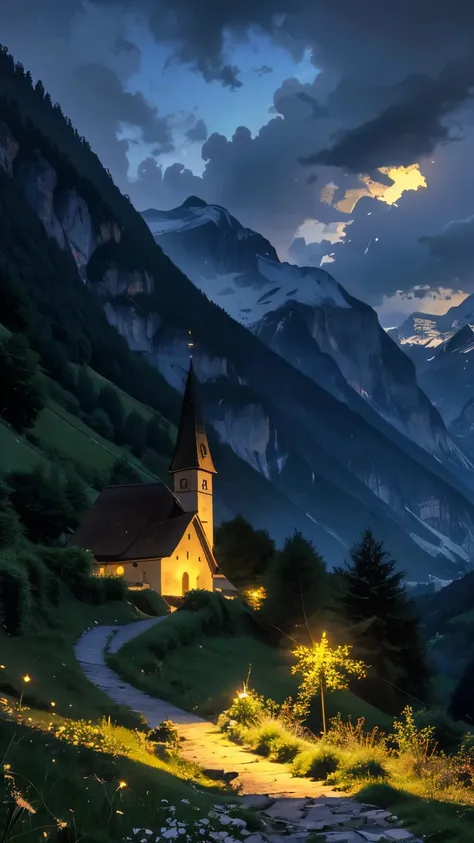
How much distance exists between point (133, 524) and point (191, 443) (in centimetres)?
1878

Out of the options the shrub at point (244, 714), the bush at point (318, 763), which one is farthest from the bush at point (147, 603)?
the bush at point (318, 763)

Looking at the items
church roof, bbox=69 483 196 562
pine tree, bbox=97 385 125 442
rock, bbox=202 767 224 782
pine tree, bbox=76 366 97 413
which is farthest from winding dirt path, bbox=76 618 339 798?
pine tree, bbox=97 385 125 442

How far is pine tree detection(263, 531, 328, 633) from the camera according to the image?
180 feet

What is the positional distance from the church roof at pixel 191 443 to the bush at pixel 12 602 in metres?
63.5

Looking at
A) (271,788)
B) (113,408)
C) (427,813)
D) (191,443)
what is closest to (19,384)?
(191,443)

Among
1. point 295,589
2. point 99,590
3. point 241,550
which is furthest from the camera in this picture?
point 241,550

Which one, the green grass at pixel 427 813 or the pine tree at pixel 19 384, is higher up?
the pine tree at pixel 19 384

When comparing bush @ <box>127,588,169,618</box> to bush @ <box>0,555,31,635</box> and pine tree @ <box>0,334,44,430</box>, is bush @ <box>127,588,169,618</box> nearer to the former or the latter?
bush @ <box>0,555,31,635</box>

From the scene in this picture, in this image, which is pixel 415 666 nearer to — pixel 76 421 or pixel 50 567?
pixel 50 567

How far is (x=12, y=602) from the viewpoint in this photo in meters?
26.0

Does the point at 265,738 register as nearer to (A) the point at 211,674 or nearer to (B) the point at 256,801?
(B) the point at 256,801

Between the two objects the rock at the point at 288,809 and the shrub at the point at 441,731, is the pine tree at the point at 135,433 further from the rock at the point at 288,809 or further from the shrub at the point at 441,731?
the rock at the point at 288,809

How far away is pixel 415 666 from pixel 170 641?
2175cm

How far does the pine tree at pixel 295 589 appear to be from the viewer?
5471 centimetres
